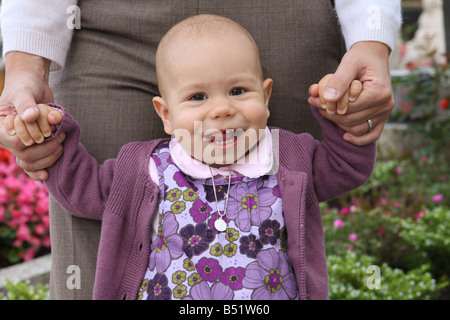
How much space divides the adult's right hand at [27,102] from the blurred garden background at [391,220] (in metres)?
1.25

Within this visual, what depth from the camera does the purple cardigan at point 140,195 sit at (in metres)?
1.57

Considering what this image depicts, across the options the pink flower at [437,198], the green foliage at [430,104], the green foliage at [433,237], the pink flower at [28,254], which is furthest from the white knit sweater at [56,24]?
the green foliage at [430,104]

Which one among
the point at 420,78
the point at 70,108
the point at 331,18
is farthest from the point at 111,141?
the point at 420,78

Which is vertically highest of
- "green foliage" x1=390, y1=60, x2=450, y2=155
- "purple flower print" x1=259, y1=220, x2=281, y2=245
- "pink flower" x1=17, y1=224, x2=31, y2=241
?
"green foliage" x1=390, y1=60, x2=450, y2=155

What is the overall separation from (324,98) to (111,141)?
750 mm

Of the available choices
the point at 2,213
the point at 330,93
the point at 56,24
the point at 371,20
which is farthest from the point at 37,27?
the point at 2,213

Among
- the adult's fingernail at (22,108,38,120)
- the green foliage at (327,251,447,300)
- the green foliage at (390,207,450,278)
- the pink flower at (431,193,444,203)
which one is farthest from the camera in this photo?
the pink flower at (431,193,444,203)

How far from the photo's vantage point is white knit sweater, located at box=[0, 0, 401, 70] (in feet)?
A: 5.57

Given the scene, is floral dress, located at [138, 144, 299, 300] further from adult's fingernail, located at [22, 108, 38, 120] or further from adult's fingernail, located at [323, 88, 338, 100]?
adult's fingernail, located at [22, 108, 38, 120]

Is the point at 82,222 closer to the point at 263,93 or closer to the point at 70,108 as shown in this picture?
the point at 70,108

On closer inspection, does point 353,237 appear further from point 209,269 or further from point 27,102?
point 27,102

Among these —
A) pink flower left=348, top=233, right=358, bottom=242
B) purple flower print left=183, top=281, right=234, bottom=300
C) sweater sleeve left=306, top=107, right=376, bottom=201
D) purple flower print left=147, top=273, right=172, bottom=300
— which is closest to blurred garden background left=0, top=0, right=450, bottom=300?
pink flower left=348, top=233, right=358, bottom=242

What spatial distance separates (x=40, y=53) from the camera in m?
1.72

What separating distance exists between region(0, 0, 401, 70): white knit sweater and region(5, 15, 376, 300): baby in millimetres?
287
